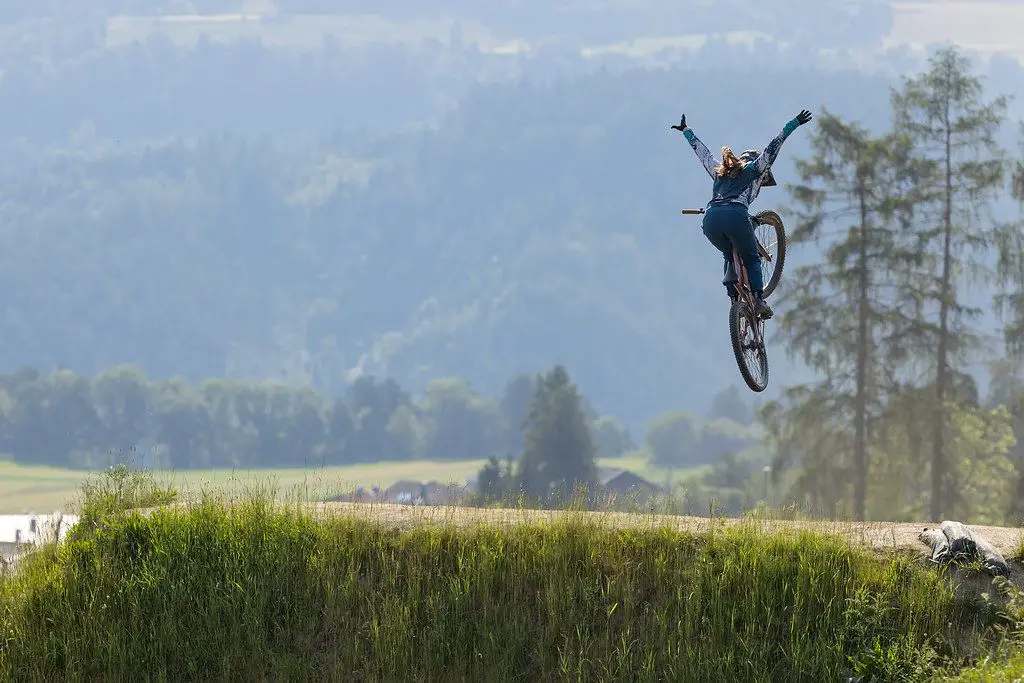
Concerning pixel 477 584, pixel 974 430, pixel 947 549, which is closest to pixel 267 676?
pixel 477 584

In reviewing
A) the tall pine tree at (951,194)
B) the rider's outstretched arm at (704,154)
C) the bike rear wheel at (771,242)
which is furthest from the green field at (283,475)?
the rider's outstretched arm at (704,154)

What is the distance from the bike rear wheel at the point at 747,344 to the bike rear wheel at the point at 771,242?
44 centimetres

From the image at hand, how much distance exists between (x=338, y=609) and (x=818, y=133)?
32.5 metres

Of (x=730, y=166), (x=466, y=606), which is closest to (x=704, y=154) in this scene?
(x=730, y=166)

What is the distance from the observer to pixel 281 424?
507 ft

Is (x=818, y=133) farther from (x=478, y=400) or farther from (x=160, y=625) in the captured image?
(x=478, y=400)

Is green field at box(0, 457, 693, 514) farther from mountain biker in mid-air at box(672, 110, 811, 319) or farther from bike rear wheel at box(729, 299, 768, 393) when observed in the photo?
mountain biker in mid-air at box(672, 110, 811, 319)

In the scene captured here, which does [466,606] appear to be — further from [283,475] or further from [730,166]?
[283,475]

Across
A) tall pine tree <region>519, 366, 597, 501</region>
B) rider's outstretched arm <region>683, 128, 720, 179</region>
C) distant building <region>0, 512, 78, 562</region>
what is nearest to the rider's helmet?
rider's outstretched arm <region>683, 128, 720, 179</region>

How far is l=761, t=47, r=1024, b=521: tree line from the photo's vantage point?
37.4 m

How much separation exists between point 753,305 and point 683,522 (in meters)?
2.50

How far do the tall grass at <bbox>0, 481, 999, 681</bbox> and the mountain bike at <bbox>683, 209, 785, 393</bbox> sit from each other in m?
1.60

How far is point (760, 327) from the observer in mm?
12094

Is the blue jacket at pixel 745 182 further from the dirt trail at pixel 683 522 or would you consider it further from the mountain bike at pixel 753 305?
the dirt trail at pixel 683 522
